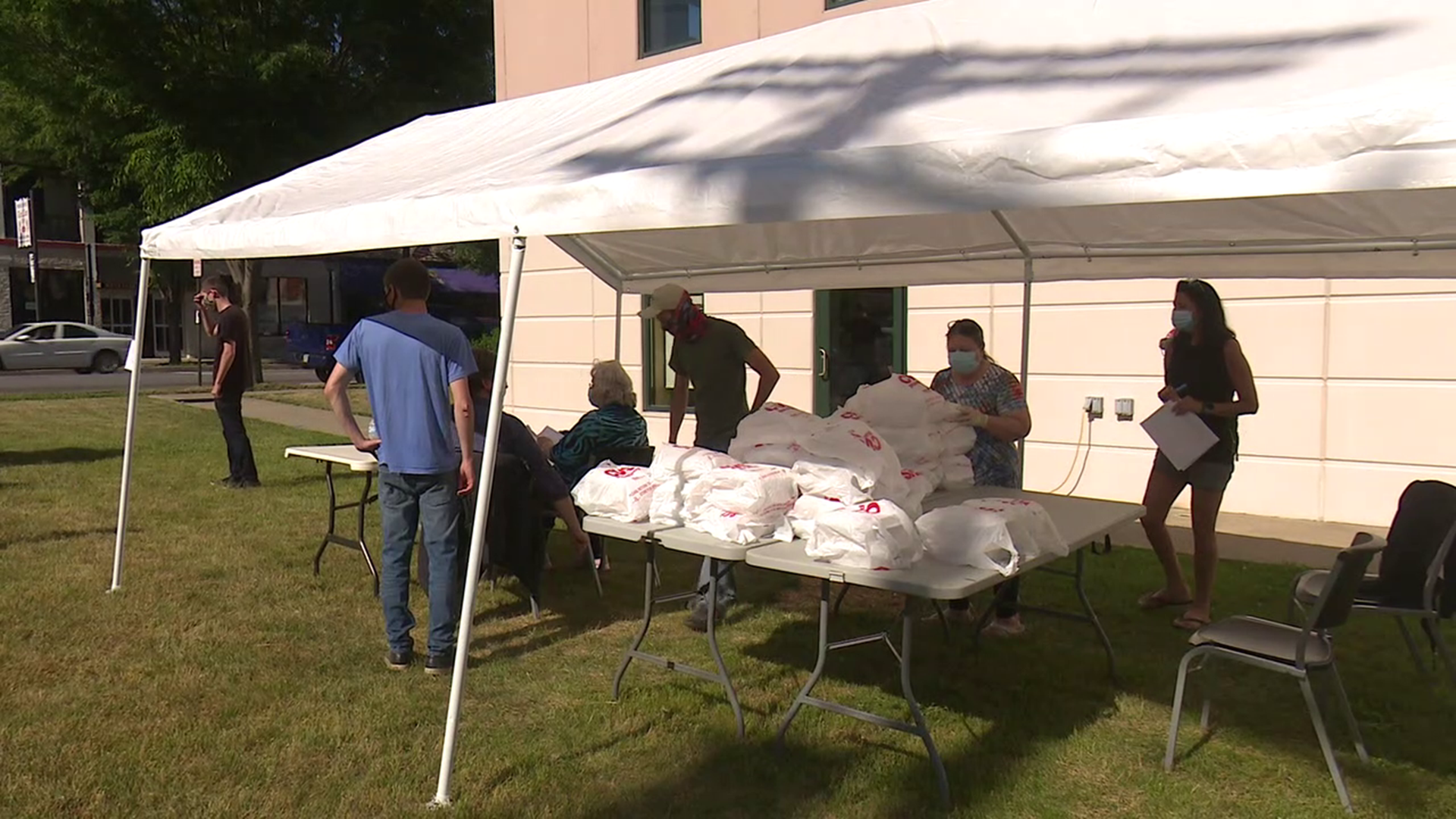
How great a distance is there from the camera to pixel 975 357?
4.74 meters

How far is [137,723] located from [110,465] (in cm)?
722

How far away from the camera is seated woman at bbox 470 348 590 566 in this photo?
525 centimetres

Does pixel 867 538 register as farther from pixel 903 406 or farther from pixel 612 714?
pixel 612 714

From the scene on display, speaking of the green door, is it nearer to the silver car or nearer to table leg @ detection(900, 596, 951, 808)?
table leg @ detection(900, 596, 951, 808)

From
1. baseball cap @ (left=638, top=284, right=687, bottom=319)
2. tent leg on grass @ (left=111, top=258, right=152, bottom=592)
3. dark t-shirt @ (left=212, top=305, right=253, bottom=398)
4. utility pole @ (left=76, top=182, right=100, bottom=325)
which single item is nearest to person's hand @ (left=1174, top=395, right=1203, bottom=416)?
baseball cap @ (left=638, top=284, right=687, bottom=319)

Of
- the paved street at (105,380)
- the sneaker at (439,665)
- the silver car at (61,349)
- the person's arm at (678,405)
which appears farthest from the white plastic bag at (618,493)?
the silver car at (61,349)

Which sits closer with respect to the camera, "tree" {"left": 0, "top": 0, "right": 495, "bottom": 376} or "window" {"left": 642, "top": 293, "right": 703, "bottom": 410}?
"window" {"left": 642, "top": 293, "right": 703, "bottom": 410}

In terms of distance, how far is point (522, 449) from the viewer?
532cm

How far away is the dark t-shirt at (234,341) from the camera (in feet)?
27.6

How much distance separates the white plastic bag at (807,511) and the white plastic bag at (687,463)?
1.24ft

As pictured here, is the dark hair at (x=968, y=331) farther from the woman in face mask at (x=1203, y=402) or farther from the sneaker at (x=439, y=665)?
the sneaker at (x=439, y=665)

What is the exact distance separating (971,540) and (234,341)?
6.78 m

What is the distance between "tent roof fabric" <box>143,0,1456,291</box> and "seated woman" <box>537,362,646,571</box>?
104cm

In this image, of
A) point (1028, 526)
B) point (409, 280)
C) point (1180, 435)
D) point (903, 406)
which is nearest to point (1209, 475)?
point (1180, 435)
